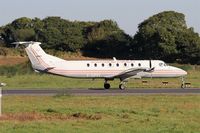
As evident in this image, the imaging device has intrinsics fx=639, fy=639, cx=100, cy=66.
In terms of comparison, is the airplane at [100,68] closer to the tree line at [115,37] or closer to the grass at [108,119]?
the grass at [108,119]

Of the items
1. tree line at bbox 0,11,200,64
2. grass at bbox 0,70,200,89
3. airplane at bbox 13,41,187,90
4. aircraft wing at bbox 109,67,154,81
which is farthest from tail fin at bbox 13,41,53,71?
tree line at bbox 0,11,200,64

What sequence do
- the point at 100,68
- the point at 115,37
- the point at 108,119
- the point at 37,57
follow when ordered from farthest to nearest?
the point at 115,37 → the point at 37,57 → the point at 100,68 → the point at 108,119

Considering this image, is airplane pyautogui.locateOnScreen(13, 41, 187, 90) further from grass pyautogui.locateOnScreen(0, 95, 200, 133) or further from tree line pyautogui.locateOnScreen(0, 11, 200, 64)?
tree line pyautogui.locateOnScreen(0, 11, 200, 64)

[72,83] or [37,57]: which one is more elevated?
[37,57]

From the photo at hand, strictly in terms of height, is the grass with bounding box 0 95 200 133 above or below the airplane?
below

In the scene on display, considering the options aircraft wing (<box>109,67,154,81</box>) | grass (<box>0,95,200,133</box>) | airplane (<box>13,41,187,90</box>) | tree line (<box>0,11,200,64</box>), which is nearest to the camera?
grass (<box>0,95,200,133</box>)

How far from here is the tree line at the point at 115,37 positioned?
11288cm

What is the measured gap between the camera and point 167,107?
29062mm

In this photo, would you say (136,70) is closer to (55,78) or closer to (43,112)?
(55,78)

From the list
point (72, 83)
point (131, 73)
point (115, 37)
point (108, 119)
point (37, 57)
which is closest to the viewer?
point (108, 119)

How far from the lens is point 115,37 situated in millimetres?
126812

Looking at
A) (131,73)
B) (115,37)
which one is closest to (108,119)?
(131,73)

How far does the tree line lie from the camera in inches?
4444

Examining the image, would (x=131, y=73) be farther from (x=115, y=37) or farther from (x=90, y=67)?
(x=115, y=37)
